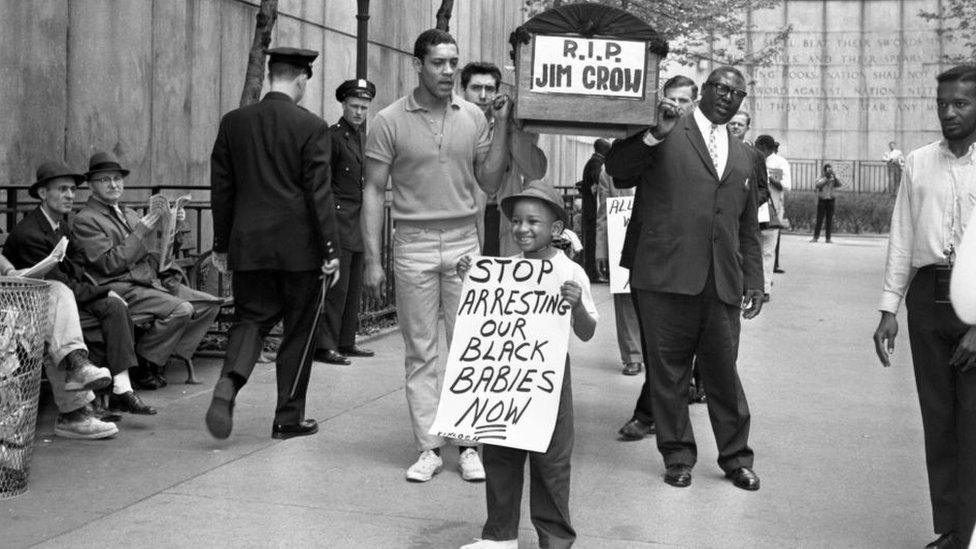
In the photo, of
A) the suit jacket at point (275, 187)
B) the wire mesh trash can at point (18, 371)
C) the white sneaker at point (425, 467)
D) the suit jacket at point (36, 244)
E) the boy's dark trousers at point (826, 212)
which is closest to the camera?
the wire mesh trash can at point (18, 371)

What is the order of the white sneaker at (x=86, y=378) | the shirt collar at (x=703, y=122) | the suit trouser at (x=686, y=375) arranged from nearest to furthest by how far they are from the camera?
1. the suit trouser at (x=686, y=375)
2. the shirt collar at (x=703, y=122)
3. the white sneaker at (x=86, y=378)

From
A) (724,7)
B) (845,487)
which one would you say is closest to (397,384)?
(845,487)

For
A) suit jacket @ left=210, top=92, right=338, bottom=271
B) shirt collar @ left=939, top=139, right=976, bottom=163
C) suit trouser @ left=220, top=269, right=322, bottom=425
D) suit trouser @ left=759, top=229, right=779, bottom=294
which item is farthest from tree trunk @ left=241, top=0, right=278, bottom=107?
suit trouser @ left=759, top=229, right=779, bottom=294

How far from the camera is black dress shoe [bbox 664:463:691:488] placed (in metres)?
6.87

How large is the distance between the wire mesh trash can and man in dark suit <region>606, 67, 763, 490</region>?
274 cm

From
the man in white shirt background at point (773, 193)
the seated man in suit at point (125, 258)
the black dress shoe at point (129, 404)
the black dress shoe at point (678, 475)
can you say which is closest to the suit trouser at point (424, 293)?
the black dress shoe at point (678, 475)

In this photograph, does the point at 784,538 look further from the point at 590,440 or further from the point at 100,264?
the point at 100,264

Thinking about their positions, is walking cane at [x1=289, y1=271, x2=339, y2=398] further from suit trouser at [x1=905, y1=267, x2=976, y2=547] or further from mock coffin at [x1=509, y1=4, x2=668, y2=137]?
suit trouser at [x1=905, y1=267, x2=976, y2=547]

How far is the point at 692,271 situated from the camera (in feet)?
22.7

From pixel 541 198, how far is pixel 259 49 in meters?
5.27

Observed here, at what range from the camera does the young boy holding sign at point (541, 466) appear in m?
5.53

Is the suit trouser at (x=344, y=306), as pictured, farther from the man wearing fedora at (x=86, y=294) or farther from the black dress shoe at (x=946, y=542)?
the black dress shoe at (x=946, y=542)

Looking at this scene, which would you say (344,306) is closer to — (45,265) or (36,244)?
(36,244)

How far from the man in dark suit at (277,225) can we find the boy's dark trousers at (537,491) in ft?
7.25
